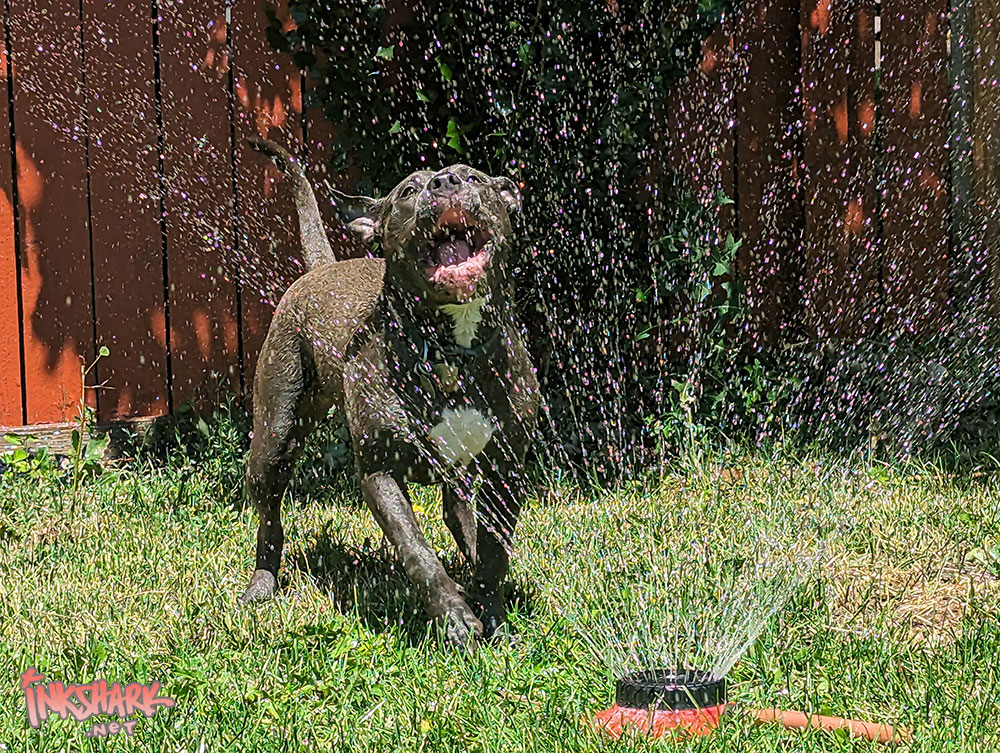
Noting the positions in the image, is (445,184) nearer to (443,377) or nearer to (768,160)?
(443,377)

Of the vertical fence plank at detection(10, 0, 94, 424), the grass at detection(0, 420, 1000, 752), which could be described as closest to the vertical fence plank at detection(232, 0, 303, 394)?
the vertical fence plank at detection(10, 0, 94, 424)

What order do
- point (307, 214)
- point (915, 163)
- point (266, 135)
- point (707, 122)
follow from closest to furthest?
point (307, 214), point (707, 122), point (266, 135), point (915, 163)

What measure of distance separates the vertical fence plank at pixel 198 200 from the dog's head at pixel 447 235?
2306 mm

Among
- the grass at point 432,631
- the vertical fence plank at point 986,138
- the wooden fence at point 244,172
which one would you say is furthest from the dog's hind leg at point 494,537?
the vertical fence plank at point 986,138

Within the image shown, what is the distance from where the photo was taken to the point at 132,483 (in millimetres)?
4859

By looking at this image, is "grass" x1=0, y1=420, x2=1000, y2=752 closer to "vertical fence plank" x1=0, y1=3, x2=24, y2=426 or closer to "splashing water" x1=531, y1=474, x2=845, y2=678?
"splashing water" x1=531, y1=474, x2=845, y2=678

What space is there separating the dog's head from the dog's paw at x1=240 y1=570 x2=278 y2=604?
112 cm

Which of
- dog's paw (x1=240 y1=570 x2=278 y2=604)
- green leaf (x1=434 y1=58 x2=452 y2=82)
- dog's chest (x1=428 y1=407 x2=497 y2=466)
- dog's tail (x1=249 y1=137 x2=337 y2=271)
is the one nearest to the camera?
dog's chest (x1=428 y1=407 x2=497 y2=466)

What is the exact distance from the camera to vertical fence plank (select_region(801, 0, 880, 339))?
5.18 meters

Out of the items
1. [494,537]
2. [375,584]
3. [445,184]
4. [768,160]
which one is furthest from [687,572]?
[768,160]

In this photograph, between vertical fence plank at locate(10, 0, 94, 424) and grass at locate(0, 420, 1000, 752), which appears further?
vertical fence plank at locate(10, 0, 94, 424)

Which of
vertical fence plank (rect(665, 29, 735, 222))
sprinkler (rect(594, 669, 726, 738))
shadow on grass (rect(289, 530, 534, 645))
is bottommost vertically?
shadow on grass (rect(289, 530, 534, 645))

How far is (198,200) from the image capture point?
17.3 ft

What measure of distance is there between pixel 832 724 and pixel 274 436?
200cm
